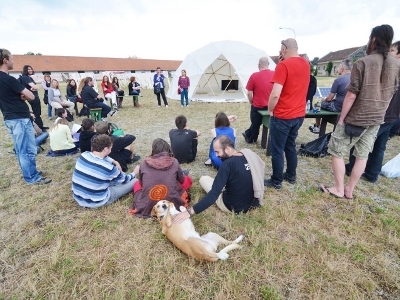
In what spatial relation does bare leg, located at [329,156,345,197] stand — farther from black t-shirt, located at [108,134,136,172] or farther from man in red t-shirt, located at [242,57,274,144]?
black t-shirt, located at [108,134,136,172]

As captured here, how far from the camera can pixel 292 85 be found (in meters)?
2.74

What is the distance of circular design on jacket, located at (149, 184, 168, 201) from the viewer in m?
2.52

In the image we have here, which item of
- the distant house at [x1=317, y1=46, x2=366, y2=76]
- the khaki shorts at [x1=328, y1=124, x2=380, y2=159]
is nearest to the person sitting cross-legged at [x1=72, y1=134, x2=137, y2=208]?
the khaki shorts at [x1=328, y1=124, x2=380, y2=159]

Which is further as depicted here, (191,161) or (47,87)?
(47,87)

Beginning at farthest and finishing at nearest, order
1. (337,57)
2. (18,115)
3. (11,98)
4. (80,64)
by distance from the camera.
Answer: (337,57) < (80,64) < (18,115) < (11,98)

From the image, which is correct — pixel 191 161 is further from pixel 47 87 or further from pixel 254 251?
pixel 47 87

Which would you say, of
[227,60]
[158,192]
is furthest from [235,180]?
[227,60]

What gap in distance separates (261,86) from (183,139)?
2.05m

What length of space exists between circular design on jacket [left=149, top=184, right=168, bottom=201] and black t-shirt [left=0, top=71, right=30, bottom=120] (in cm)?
240

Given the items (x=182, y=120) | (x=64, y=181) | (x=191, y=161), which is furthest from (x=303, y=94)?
(x=64, y=181)

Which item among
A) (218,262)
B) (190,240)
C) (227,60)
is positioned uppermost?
(227,60)

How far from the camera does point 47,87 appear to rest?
323 inches

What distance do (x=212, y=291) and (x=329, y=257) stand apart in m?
1.19

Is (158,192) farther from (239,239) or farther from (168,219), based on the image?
(239,239)
